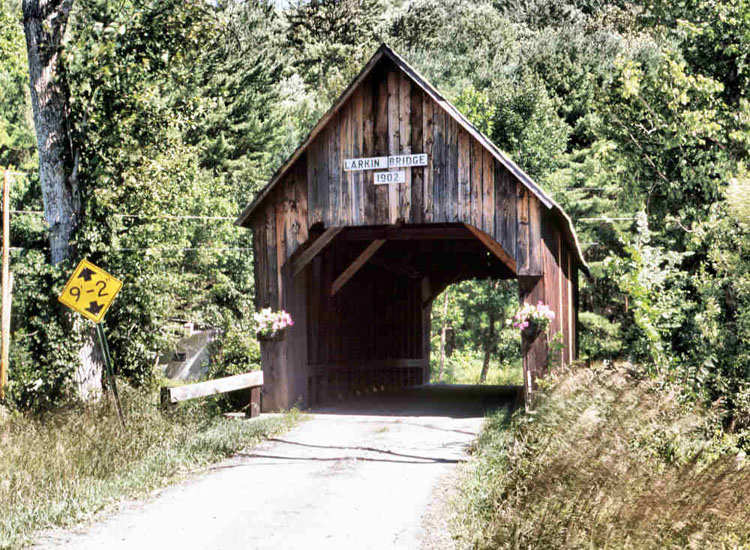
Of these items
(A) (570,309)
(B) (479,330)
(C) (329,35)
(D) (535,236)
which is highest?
(C) (329,35)

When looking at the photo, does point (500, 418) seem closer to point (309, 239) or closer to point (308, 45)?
point (309, 239)

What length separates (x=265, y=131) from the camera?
114 feet

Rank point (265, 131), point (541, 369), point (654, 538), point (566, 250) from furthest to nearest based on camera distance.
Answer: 1. point (265, 131)
2. point (566, 250)
3. point (541, 369)
4. point (654, 538)

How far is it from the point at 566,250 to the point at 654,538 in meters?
10.3

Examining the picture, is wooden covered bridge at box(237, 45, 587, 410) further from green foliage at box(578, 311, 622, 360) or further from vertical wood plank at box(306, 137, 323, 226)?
green foliage at box(578, 311, 622, 360)

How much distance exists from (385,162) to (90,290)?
556 centimetres

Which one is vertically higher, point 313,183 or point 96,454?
point 313,183

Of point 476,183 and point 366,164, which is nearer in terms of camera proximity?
point 476,183

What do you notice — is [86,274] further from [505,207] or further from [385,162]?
[505,207]

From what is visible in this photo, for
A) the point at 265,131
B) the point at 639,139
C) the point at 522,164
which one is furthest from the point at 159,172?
the point at 522,164

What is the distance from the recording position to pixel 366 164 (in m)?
13.9

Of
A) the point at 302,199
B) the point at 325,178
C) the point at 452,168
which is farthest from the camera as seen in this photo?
the point at 302,199

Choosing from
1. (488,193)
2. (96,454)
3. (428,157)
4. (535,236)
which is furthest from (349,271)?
(96,454)

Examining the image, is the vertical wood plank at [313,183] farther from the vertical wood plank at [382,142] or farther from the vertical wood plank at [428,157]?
the vertical wood plank at [428,157]
